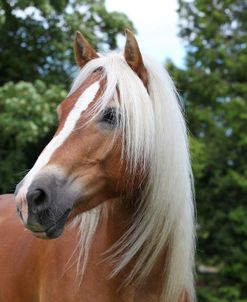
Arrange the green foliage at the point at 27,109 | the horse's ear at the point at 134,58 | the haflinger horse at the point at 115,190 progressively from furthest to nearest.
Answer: the green foliage at the point at 27,109 < the horse's ear at the point at 134,58 < the haflinger horse at the point at 115,190

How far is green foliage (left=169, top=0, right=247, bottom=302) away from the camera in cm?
1080

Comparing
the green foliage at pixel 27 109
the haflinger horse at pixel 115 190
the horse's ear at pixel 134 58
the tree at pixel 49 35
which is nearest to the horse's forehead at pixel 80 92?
the haflinger horse at pixel 115 190

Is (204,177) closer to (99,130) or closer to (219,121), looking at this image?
(219,121)

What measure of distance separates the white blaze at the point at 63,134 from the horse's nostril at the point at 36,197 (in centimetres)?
3

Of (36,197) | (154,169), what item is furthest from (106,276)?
(36,197)

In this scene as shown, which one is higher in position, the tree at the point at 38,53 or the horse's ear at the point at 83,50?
the horse's ear at the point at 83,50

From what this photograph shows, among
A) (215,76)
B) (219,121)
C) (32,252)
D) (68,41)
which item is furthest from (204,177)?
(32,252)

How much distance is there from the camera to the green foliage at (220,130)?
1080 cm

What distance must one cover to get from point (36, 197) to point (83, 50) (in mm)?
931

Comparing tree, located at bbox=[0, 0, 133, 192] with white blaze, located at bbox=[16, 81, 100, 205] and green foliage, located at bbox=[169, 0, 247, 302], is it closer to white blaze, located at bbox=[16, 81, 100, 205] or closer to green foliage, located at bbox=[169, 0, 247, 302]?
green foliage, located at bbox=[169, 0, 247, 302]

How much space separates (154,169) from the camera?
8.91 ft

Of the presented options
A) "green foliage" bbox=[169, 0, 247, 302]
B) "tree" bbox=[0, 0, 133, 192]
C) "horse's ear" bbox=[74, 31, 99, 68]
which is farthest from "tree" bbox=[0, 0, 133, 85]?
"horse's ear" bbox=[74, 31, 99, 68]

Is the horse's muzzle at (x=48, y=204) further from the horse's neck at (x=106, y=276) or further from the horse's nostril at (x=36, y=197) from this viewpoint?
the horse's neck at (x=106, y=276)

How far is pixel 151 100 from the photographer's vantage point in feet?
9.08
